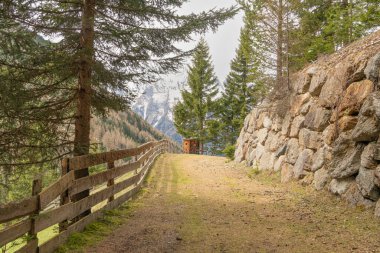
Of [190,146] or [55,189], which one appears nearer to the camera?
[55,189]

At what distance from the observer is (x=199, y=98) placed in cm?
3747

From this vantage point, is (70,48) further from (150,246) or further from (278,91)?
(278,91)

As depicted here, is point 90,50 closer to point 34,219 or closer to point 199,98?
point 34,219

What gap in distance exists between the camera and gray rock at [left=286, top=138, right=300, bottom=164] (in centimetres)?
1262

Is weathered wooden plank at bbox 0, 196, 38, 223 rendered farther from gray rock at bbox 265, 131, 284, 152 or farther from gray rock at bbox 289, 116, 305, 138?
gray rock at bbox 265, 131, 284, 152

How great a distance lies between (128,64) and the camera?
327 inches

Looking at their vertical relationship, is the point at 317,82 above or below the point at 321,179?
above

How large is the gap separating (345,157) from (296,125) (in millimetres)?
4510

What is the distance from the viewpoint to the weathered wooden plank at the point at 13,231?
386 cm

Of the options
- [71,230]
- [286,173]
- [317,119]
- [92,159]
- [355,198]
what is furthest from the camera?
[286,173]

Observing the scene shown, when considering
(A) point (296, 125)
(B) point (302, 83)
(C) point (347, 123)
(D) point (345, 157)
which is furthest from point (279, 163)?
(D) point (345, 157)

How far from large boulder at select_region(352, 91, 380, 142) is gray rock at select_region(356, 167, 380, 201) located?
2.71 ft

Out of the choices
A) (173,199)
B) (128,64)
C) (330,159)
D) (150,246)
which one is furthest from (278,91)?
(150,246)

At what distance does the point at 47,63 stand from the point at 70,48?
96 cm
